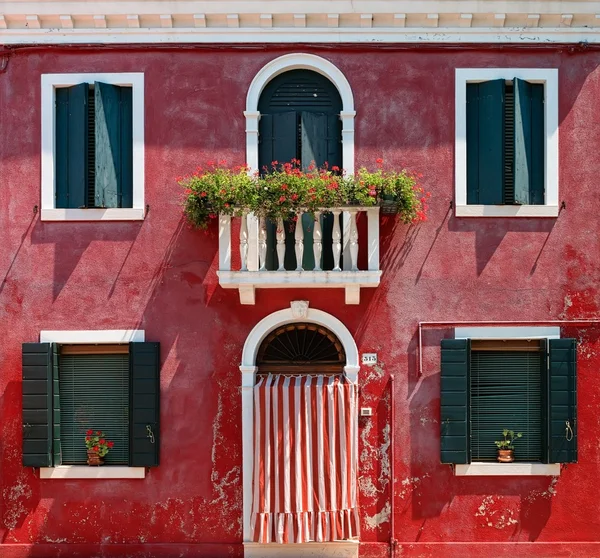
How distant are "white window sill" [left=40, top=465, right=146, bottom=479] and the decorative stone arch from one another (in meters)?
4.27

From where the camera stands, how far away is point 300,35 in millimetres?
10617

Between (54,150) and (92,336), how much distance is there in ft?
8.33

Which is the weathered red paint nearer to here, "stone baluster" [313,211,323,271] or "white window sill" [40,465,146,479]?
"white window sill" [40,465,146,479]

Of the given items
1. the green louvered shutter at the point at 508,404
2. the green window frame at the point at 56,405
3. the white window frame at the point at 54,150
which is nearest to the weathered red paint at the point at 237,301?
the white window frame at the point at 54,150

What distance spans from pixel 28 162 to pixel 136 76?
72.4 inches

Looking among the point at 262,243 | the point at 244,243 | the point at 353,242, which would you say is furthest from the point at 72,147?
the point at 353,242

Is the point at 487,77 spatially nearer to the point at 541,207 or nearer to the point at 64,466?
the point at 541,207

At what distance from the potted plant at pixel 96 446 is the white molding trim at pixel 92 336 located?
3.99 ft

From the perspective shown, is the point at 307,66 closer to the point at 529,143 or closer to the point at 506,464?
the point at 529,143

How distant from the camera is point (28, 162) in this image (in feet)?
34.9

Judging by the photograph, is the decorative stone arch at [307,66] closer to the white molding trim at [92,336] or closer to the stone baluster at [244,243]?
the stone baluster at [244,243]

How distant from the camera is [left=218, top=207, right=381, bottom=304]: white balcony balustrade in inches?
396

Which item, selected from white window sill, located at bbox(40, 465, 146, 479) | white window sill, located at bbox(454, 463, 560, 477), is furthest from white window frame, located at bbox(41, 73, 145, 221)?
white window sill, located at bbox(454, 463, 560, 477)

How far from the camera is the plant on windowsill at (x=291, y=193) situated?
989 centimetres
